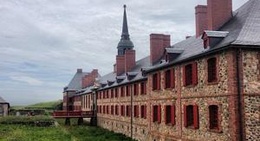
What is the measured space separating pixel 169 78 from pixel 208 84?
6471 mm

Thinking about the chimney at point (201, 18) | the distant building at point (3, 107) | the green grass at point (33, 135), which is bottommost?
the green grass at point (33, 135)

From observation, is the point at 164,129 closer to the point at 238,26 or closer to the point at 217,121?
the point at 217,121

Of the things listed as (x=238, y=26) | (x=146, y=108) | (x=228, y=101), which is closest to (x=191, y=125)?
(x=228, y=101)

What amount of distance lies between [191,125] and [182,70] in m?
3.73

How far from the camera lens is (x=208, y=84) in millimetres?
20281

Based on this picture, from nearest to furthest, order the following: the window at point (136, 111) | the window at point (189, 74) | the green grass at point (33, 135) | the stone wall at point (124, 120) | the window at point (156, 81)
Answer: the window at point (189, 74) → the window at point (156, 81) → the stone wall at point (124, 120) → the green grass at point (33, 135) → the window at point (136, 111)

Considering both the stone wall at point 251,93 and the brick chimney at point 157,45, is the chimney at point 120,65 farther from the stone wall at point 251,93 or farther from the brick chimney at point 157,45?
the stone wall at point 251,93

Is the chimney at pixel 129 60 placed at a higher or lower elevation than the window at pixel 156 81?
higher

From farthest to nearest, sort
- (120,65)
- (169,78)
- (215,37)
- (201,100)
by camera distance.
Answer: (120,65)
(169,78)
(201,100)
(215,37)

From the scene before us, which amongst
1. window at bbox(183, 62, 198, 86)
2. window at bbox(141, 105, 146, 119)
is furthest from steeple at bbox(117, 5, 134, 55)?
window at bbox(183, 62, 198, 86)

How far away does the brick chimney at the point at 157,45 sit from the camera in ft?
114

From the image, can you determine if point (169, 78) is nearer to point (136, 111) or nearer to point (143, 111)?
point (143, 111)

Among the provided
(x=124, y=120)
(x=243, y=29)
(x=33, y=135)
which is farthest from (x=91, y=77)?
(x=243, y=29)

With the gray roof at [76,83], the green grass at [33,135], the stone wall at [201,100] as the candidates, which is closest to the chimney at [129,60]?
the green grass at [33,135]
